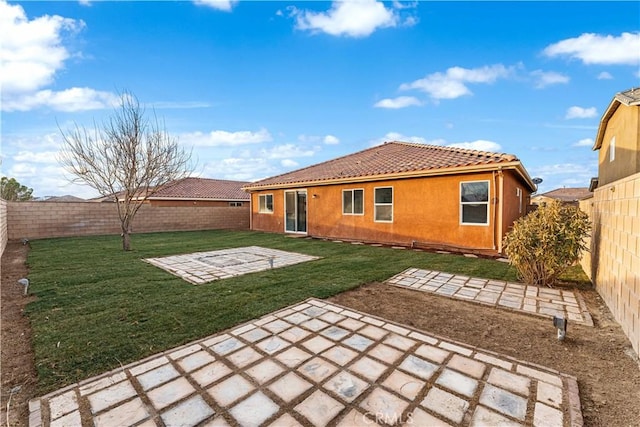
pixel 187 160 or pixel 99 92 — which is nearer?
pixel 99 92

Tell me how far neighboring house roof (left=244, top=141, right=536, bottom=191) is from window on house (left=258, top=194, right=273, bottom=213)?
614 mm

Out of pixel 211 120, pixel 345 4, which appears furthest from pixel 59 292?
pixel 211 120

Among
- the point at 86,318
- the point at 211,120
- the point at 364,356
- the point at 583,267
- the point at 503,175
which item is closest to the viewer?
the point at 364,356

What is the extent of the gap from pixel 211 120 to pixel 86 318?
13.3 m

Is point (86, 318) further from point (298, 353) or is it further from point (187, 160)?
point (187, 160)

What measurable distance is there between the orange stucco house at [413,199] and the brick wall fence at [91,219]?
→ 18.8 feet

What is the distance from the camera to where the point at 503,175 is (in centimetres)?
781

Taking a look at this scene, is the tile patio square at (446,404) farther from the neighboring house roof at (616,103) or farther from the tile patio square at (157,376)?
the neighboring house roof at (616,103)

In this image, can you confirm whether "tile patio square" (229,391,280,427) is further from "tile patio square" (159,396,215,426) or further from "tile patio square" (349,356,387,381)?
"tile patio square" (349,356,387,381)

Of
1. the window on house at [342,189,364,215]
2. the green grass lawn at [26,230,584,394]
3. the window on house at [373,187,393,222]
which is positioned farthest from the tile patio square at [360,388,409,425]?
the window on house at [342,189,364,215]

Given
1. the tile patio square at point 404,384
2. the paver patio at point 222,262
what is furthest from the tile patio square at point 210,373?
the paver patio at point 222,262

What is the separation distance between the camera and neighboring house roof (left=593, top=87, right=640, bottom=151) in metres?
6.33

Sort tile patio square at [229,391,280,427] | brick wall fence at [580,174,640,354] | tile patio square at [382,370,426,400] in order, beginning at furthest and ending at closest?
brick wall fence at [580,174,640,354], tile patio square at [382,370,426,400], tile patio square at [229,391,280,427]

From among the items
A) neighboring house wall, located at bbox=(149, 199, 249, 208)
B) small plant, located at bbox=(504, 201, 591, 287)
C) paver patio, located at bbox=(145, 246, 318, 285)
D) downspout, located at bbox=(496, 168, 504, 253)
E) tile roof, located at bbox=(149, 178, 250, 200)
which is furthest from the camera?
tile roof, located at bbox=(149, 178, 250, 200)
